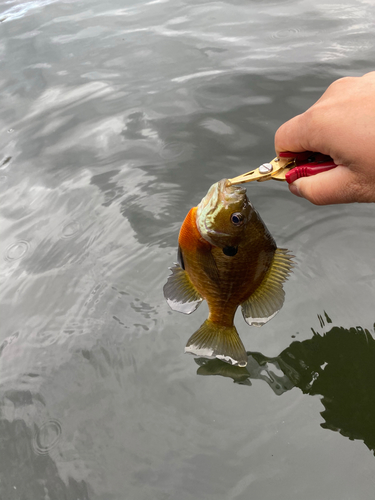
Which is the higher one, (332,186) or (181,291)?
(332,186)

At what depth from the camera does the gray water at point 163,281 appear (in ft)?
8.07

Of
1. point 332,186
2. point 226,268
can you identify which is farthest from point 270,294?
point 332,186

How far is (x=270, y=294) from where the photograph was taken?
2439mm

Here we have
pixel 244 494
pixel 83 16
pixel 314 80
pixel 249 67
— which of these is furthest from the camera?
pixel 83 16

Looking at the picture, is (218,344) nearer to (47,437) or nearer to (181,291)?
(181,291)

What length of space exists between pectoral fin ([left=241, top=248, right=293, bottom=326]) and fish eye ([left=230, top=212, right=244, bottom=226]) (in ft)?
1.17

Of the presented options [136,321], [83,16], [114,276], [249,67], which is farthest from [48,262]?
[83,16]

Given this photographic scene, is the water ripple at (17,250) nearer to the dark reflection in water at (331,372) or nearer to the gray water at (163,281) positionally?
the gray water at (163,281)

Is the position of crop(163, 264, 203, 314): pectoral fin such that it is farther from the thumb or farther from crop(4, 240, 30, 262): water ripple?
crop(4, 240, 30, 262): water ripple

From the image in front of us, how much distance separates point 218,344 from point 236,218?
2.80 feet

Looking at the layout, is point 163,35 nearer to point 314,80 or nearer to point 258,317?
point 314,80

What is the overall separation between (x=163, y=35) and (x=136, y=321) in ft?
14.8

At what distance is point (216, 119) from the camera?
4.48 meters

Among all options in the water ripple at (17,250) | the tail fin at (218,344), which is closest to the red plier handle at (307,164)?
the tail fin at (218,344)
